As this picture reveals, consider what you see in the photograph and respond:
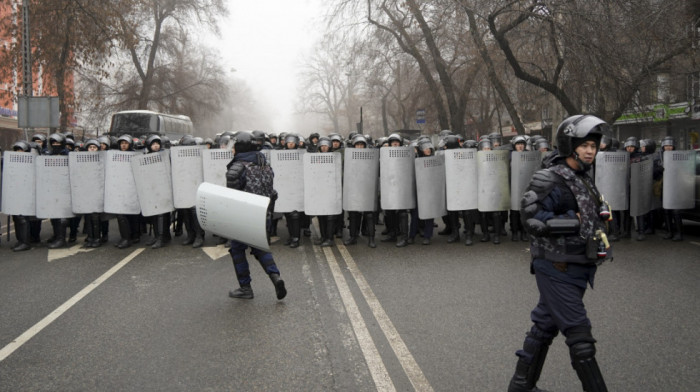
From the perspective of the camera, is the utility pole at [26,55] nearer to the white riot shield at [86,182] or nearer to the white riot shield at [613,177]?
the white riot shield at [86,182]

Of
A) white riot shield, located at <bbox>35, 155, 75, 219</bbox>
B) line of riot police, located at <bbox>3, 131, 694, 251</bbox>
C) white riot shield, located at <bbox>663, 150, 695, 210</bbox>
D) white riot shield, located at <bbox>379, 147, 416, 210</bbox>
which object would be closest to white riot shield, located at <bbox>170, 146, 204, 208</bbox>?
line of riot police, located at <bbox>3, 131, 694, 251</bbox>

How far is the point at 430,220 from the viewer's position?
10.1 m

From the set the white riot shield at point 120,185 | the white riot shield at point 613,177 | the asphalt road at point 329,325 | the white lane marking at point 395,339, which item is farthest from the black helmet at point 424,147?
the white riot shield at point 120,185

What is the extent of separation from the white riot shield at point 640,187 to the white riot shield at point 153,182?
7.89 metres

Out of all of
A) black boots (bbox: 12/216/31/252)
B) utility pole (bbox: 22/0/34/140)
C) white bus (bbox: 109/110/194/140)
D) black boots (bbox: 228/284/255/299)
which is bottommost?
black boots (bbox: 228/284/255/299)

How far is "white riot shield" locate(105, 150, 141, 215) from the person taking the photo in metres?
9.77

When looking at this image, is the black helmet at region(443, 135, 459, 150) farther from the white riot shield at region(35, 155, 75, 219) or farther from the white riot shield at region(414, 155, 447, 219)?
the white riot shield at region(35, 155, 75, 219)

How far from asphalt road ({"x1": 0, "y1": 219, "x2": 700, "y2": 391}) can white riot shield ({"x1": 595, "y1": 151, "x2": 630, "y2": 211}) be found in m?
1.33

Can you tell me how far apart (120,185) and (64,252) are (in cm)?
141

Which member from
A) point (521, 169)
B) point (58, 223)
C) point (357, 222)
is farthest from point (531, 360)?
point (58, 223)

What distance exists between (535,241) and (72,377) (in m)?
3.28

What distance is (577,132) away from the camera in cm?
334

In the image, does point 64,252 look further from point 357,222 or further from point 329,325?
point 329,325

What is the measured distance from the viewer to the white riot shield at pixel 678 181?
9.63 metres
